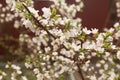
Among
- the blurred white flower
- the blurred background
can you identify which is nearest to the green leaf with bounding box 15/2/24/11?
the blurred white flower

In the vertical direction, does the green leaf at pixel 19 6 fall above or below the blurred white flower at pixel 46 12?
above

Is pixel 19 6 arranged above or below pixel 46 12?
above

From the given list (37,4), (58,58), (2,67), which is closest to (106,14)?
(37,4)

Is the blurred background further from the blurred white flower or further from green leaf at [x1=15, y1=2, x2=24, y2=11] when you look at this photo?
the blurred white flower

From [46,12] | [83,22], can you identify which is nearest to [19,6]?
[46,12]

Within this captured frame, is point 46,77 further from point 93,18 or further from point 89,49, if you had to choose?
point 93,18

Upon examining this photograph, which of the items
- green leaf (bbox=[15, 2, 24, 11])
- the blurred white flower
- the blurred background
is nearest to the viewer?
the blurred white flower

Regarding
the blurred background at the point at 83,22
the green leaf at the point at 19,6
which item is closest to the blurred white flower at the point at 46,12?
the green leaf at the point at 19,6

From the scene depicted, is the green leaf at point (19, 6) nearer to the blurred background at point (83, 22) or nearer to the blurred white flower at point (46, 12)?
the blurred white flower at point (46, 12)

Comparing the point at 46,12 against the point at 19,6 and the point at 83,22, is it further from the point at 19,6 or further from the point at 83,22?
the point at 83,22
